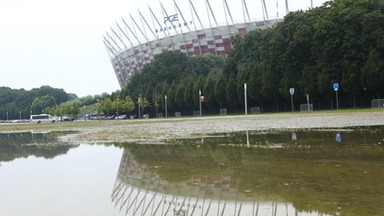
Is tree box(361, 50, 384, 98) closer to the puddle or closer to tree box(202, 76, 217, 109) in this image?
tree box(202, 76, 217, 109)

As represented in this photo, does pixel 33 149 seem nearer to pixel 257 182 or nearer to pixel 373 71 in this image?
pixel 257 182

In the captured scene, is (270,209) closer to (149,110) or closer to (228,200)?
(228,200)

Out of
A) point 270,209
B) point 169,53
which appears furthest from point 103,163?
point 169,53

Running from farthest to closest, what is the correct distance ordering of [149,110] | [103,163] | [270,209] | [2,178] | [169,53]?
[149,110], [169,53], [103,163], [2,178], [270,209]

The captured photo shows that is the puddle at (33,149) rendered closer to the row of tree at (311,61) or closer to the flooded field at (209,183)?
the flooded field at (209,183)

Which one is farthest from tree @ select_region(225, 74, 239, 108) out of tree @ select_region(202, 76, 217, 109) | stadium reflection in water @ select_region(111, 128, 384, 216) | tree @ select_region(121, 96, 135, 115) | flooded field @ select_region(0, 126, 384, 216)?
stadium reflection in water @ select_region(111, 128, 384, 216)

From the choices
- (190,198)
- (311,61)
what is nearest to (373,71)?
(311,61)

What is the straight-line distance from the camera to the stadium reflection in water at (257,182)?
5602 millimetres

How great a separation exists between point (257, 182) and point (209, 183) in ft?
2.59

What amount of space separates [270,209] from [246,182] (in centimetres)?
181

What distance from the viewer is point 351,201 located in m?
5.54

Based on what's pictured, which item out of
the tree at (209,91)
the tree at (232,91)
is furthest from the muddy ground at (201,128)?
the tree at (209,91)

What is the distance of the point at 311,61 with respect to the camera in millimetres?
54031

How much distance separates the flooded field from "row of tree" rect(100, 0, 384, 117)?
1529 inches
